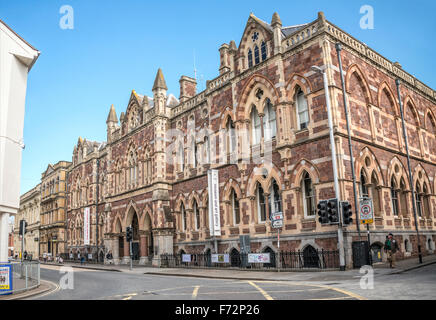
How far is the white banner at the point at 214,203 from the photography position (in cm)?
2700

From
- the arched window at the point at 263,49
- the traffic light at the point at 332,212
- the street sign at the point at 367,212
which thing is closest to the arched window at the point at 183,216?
the arched window at the point at 263,49

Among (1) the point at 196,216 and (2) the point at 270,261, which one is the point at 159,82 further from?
(2) the point at 270,261

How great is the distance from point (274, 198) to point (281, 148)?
10.6 ft

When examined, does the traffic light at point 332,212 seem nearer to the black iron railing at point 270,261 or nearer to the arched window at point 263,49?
the black iron railing at point 270,261

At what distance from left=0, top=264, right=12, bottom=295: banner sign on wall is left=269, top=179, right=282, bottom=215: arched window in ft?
48.0

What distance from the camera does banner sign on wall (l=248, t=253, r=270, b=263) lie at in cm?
2220

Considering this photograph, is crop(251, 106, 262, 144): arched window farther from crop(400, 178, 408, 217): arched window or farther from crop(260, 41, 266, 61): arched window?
crop(400, 178, 408, 217): arched window

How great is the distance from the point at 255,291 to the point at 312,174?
33.7 feet

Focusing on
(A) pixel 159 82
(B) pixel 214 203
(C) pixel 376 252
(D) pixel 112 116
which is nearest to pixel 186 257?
(B) pixel 214 203

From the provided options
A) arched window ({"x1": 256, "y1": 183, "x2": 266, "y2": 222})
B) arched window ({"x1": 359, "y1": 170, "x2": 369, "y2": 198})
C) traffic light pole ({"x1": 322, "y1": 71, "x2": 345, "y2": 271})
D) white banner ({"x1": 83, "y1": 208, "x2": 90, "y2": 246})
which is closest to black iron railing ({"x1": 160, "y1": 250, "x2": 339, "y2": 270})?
traffic light pole ({"x1": 322, "y1": 71, "x2": 345, "y2": 271})

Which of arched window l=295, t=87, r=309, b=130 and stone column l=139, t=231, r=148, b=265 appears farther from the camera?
stone column l=139, t=231, r=148, b=265

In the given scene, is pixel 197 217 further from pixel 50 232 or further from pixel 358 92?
pixel 50 232
